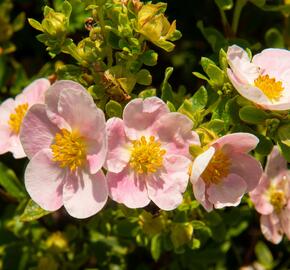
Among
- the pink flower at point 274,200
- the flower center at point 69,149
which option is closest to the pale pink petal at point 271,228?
the pink flower at point 274,200

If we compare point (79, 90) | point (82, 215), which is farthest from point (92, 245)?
point (79, 90)

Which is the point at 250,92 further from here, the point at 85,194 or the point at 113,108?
the point at 85,194

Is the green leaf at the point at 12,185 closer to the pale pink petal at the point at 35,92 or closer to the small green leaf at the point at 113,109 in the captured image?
the pale pink petal at the point at 35,92

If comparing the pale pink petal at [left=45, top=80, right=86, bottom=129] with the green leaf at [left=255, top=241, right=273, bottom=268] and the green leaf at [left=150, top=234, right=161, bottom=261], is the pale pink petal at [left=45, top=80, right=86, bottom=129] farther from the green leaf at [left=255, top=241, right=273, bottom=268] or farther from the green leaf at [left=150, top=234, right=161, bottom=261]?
the green leaf at [left=255, top=241, right=273, bottom=268]

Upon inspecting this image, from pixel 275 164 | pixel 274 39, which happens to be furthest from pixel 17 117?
pixel 274 39

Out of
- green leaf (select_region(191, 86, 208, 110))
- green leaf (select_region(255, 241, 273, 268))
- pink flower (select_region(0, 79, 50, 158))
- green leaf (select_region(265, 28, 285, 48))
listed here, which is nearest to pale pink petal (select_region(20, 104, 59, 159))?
pink flower (select_region(0, 79, 50, 158))

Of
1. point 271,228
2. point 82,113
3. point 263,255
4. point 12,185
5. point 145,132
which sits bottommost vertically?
point 263,255
